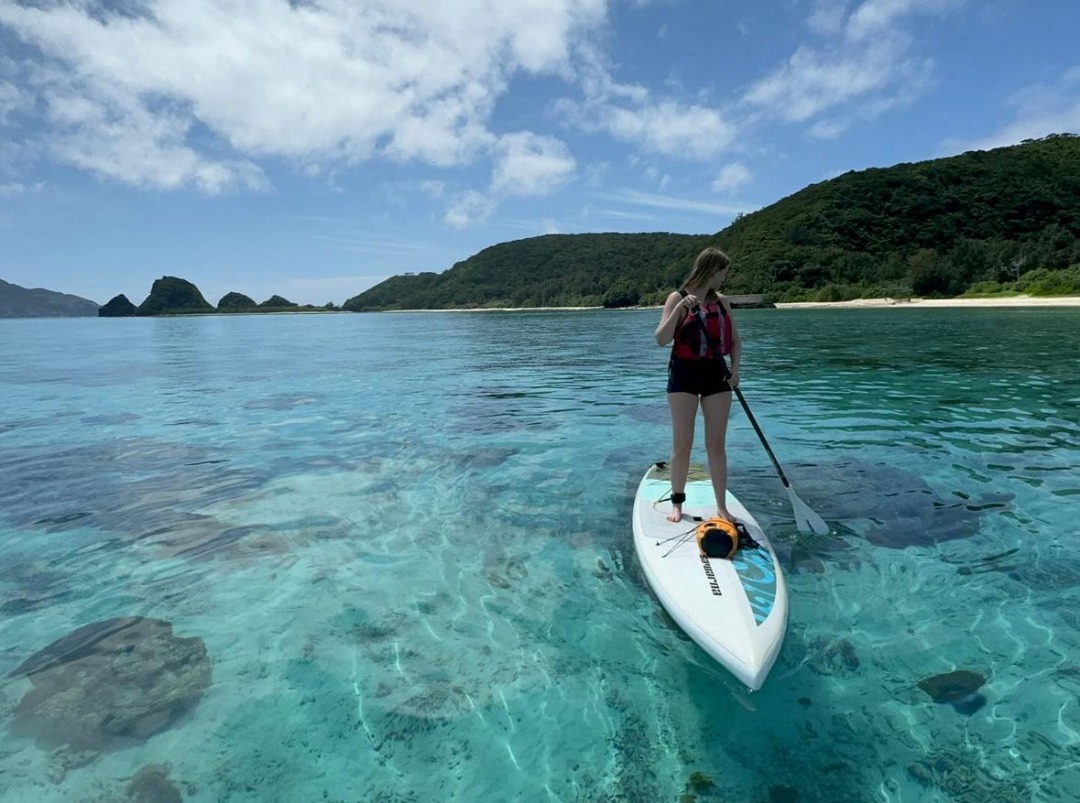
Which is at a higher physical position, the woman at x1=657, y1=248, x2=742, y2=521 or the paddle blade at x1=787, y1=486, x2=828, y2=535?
the woman at x1=657, y1=248, x2=742, y2=521

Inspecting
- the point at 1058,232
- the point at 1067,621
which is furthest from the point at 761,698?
the point at 1058,232

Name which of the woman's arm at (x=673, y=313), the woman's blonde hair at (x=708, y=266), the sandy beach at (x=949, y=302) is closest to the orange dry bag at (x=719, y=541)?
the woman's arm at (x=673, y=313)

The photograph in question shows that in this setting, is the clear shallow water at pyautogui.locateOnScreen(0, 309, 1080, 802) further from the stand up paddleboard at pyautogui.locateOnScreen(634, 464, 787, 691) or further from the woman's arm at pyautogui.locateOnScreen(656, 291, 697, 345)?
the woman's arm at pyautogui.locateOnScreen(656, 291, 697, 345)

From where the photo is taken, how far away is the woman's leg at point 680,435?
21.6 ft

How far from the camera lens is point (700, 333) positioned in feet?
20.6

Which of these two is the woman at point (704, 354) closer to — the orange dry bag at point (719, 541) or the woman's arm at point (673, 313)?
the woman's arm at point (673, 313)

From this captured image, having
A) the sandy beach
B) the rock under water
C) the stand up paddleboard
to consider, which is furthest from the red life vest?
the sandy beach

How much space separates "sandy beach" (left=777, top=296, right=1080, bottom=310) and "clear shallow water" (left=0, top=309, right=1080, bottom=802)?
56.1m

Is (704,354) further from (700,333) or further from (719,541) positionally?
(719,541)

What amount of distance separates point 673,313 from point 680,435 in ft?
4.54

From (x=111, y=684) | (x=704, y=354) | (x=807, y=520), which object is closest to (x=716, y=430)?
(x=704, y=354)

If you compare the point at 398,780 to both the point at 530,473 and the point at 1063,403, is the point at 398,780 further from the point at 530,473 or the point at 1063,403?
the point at 1063,403

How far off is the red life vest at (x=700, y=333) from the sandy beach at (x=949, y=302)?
6437 cm

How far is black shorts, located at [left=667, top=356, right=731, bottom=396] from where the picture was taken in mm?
6434
